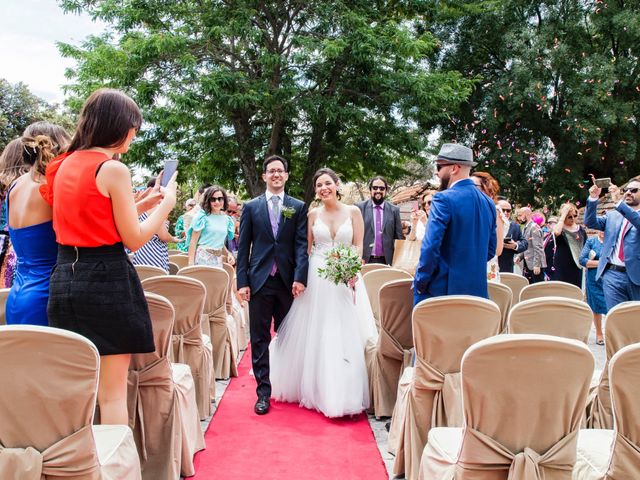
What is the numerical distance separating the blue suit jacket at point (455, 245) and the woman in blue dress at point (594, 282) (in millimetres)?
5020

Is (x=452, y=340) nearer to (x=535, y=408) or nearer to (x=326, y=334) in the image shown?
(x=535, y=408)

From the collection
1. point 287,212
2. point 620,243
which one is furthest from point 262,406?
point 620,243

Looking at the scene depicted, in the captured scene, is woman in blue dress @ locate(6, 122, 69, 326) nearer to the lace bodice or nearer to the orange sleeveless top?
the orange sleeveless top

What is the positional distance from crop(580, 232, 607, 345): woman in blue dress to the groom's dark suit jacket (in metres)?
5.23

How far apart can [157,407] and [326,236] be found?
7.46ft

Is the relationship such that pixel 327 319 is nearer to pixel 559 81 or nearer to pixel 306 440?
pixel 306 440

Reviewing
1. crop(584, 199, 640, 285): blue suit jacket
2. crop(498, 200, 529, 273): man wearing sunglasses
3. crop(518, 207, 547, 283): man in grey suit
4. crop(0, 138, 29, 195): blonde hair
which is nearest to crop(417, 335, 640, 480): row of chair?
crop(0, 138, 29, 195): blonde hair

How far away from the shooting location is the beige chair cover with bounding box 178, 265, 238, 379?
5520 mm

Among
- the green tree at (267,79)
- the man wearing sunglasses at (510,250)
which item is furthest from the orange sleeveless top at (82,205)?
the green tree at (267,79)

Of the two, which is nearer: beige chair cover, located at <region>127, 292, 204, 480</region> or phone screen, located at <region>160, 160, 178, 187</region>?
phone screen, located at <region>160, 160, 178, 187</region>

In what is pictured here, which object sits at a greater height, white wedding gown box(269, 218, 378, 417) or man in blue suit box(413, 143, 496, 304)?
man in blue suit box(413, 143, 496, 304)

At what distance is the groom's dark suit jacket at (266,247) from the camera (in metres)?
4.78

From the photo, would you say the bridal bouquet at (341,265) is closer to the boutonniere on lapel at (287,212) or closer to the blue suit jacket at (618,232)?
the boutonniere on lapel at (287,212)

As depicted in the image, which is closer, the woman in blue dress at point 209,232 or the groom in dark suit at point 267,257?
the groom in dark suit at point 267,257
